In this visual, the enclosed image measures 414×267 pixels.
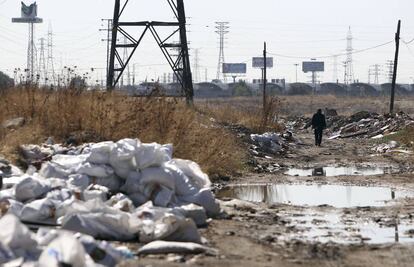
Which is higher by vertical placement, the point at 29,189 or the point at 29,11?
the point at 29,11

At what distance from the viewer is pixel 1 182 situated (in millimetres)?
9500

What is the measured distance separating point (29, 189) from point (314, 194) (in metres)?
Answer: 6.18

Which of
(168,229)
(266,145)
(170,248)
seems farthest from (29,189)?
(266,145)

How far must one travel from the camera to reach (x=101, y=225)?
7.91m

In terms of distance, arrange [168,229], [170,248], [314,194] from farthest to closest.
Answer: [314,194]
[168,229]
[170,248]

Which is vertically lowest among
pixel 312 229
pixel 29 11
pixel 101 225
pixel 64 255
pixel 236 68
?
pixel 312 229

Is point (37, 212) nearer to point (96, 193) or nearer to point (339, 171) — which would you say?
point (96, 193)

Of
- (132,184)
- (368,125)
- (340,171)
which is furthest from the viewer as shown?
(368,125)

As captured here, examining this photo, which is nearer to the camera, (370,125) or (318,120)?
(318,120)

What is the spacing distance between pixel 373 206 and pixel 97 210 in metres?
5.13

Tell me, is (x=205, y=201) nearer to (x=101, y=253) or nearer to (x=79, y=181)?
(x=79, y=181)

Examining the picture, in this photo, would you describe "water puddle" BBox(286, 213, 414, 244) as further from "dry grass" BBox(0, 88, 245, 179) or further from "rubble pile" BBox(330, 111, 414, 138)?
"rubble pile" BBox(330, 111, 414, 138)

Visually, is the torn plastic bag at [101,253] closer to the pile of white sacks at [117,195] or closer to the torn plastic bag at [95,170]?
the pile of white sacks at [117,195]

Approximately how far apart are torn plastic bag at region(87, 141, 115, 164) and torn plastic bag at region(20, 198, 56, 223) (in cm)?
177
